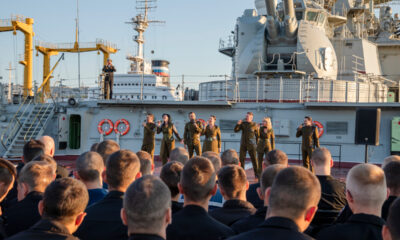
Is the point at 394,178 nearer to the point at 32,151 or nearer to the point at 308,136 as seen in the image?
the point at 32,151

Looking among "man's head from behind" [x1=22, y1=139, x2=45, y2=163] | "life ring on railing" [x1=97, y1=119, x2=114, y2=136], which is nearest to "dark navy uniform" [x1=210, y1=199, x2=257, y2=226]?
"man's head from behind" [x1=22, y1=139, x2=45, y2=163]

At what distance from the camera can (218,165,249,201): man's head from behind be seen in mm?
3959

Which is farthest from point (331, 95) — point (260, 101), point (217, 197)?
point (217, 197)

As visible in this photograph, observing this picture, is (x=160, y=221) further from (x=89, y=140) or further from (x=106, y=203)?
(x=89, y=140)

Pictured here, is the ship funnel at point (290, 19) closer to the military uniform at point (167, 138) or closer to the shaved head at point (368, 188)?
the military uniform at point (167, 138)

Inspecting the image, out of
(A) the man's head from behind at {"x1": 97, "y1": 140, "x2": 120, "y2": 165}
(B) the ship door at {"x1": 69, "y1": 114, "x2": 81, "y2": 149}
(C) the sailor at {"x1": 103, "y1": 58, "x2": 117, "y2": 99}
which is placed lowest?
(B) the ship door at {"x1": 69, "y1": 114, "x2": 81, "y2": 149}

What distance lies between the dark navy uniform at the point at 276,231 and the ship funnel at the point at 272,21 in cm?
1477

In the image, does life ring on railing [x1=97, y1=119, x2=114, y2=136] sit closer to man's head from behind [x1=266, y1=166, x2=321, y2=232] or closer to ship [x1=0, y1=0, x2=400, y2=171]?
ship [x1=0, y1=0, x2=400, y2=171]

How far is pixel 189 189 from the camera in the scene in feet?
11.4

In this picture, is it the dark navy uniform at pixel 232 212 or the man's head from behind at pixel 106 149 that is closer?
the dark navy uniform at pixel 232 212

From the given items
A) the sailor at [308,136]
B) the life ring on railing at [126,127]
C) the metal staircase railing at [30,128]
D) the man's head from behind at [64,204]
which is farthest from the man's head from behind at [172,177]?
the metal staircase railing at [30,128]

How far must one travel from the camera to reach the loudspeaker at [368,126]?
9.95m

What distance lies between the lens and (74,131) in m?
17.8

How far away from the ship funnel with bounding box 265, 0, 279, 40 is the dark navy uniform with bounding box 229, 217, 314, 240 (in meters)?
14.8
